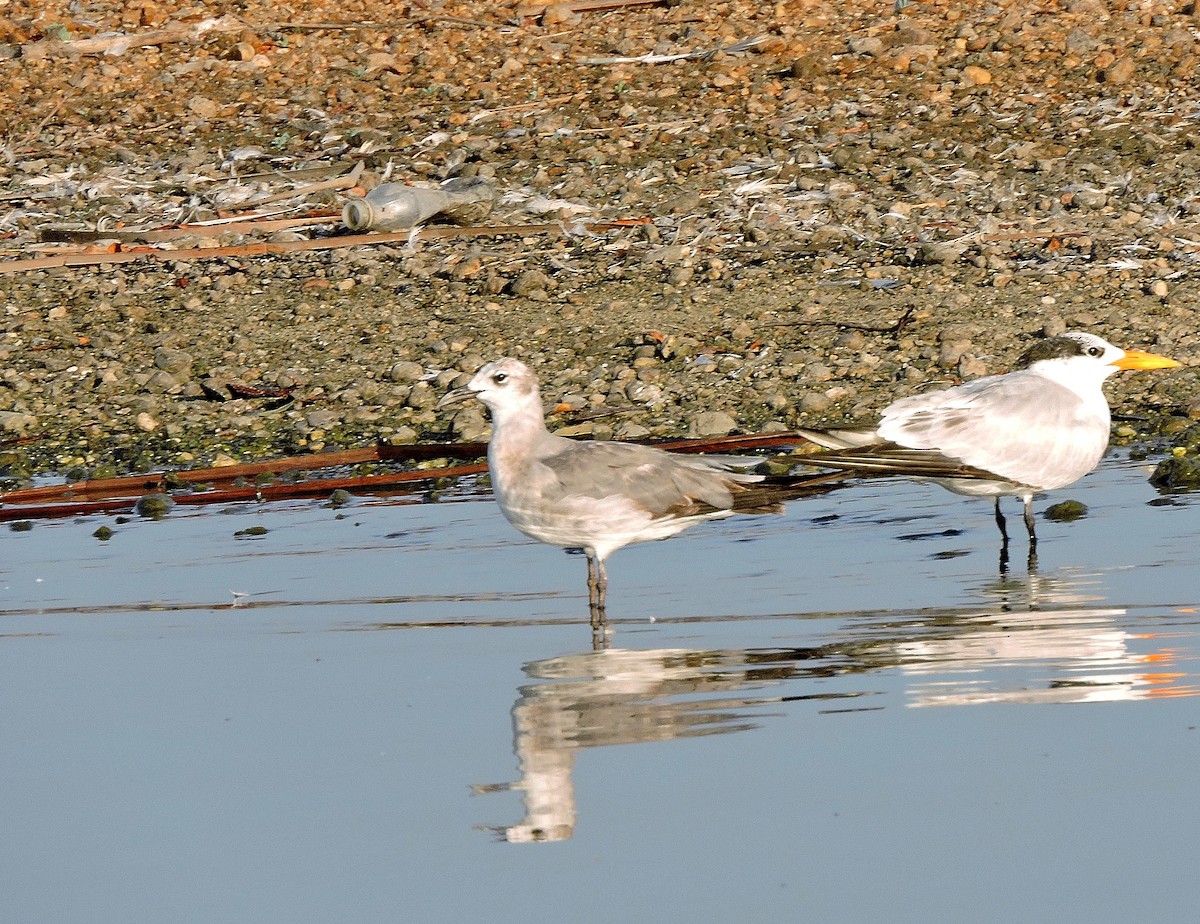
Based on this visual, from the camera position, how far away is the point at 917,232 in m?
13.1

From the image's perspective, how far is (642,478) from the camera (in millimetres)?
7516

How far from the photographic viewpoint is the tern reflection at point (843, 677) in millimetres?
5367

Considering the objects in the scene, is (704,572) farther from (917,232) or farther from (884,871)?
(917,232)

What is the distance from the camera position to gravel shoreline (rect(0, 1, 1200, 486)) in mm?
11484

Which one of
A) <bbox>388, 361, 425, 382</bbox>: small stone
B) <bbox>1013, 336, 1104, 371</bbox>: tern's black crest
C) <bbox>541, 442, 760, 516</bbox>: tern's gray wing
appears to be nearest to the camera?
<bbox>541, 442, 760, 516</bbox>: tern's gray wing

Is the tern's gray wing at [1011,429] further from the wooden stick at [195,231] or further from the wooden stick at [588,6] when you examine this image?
the wooden stick at [588,6]

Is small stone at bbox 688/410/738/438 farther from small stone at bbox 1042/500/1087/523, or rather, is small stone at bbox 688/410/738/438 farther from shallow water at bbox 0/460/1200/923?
small stone at bbox 1042/500/1087/523

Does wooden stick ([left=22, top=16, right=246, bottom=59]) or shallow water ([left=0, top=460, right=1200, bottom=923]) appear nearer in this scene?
shallow water ([left=0, top=460, right=1200, bottom=923])

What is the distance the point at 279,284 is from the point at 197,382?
1.47 meters

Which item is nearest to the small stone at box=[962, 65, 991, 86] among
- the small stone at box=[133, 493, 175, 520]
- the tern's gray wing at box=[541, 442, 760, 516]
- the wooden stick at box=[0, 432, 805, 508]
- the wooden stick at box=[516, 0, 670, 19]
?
the wooden stick at box=[516, 0, 670, 19]

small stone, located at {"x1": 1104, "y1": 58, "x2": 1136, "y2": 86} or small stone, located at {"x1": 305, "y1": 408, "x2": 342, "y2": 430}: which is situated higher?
small stone, located at {"x1": 1104, "y1": 58, "x2": 1136, "y2": 86}

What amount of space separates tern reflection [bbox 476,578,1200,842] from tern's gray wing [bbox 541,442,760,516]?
0.91 metres

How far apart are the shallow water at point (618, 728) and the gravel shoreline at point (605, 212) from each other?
2.89 metres

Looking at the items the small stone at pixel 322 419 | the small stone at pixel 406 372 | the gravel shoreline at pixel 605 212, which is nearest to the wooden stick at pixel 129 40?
the gravel shoreline at pixel 605 212
